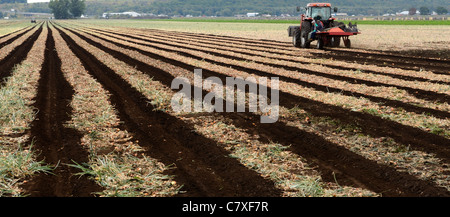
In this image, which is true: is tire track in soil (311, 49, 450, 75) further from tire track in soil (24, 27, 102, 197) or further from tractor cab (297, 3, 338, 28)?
tire track in soil (24, 27, 102, 197)

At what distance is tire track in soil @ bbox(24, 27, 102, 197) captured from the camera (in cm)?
493

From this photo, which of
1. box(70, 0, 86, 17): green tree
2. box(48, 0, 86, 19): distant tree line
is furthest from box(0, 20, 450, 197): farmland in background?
box(70, 0, 86, 17): green tree

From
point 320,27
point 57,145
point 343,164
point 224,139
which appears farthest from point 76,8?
point 343,164

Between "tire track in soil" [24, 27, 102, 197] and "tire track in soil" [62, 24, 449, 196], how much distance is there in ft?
9.51

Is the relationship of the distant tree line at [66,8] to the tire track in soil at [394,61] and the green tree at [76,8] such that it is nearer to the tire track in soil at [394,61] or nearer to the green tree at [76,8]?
the green tree at [76,8]

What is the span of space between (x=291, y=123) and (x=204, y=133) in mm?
1743

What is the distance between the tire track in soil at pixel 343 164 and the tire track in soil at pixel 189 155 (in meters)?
0.96

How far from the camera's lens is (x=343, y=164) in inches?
227

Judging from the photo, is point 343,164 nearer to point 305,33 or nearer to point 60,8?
point 305,33

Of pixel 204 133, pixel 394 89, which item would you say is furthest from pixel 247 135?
pixel 394 89

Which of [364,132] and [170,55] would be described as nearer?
[364,132]

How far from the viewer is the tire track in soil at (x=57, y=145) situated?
493 cm

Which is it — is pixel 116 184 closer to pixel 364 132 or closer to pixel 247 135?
pixel 247 135

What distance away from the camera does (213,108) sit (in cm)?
902
